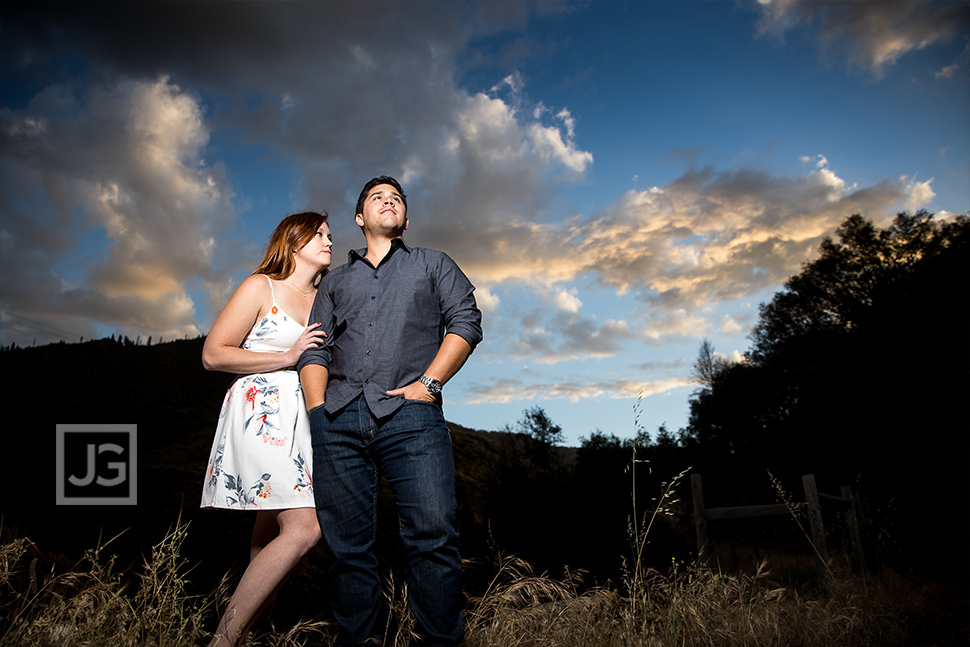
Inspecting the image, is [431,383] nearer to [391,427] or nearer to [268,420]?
[391,427]

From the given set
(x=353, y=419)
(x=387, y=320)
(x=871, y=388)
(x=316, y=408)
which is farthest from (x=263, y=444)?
(x=871, y=388)

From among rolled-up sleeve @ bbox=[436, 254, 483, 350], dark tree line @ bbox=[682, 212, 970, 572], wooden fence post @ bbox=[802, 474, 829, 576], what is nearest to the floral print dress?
rolled-up sleeve @ bbox=[436, 254, 483, 350]

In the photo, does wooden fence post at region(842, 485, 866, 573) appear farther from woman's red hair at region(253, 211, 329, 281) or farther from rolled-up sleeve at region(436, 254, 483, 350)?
woman's red hair at region(253, 211, 329, 281)

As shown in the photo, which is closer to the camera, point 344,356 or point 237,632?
point 237,632

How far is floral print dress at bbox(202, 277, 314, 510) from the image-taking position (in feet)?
7.24

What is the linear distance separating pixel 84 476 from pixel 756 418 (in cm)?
2329

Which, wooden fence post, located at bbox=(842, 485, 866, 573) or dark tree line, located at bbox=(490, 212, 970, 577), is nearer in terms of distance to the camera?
wooden fence post, located at bbox=(842, 485, 866, 573)

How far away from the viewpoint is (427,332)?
235cm

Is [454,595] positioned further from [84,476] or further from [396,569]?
[396,569]

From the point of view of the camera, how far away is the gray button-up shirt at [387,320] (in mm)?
2211

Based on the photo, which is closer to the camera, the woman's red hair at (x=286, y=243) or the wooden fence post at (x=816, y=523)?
the woman's red hair at (x=286, y=243)

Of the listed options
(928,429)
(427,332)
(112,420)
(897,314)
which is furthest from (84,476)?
(897,314)

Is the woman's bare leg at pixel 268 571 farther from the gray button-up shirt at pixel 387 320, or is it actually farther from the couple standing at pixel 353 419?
the gray button-up shirt at pixel 387 320

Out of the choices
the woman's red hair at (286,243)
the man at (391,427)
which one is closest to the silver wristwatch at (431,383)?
the man at (391,427)
